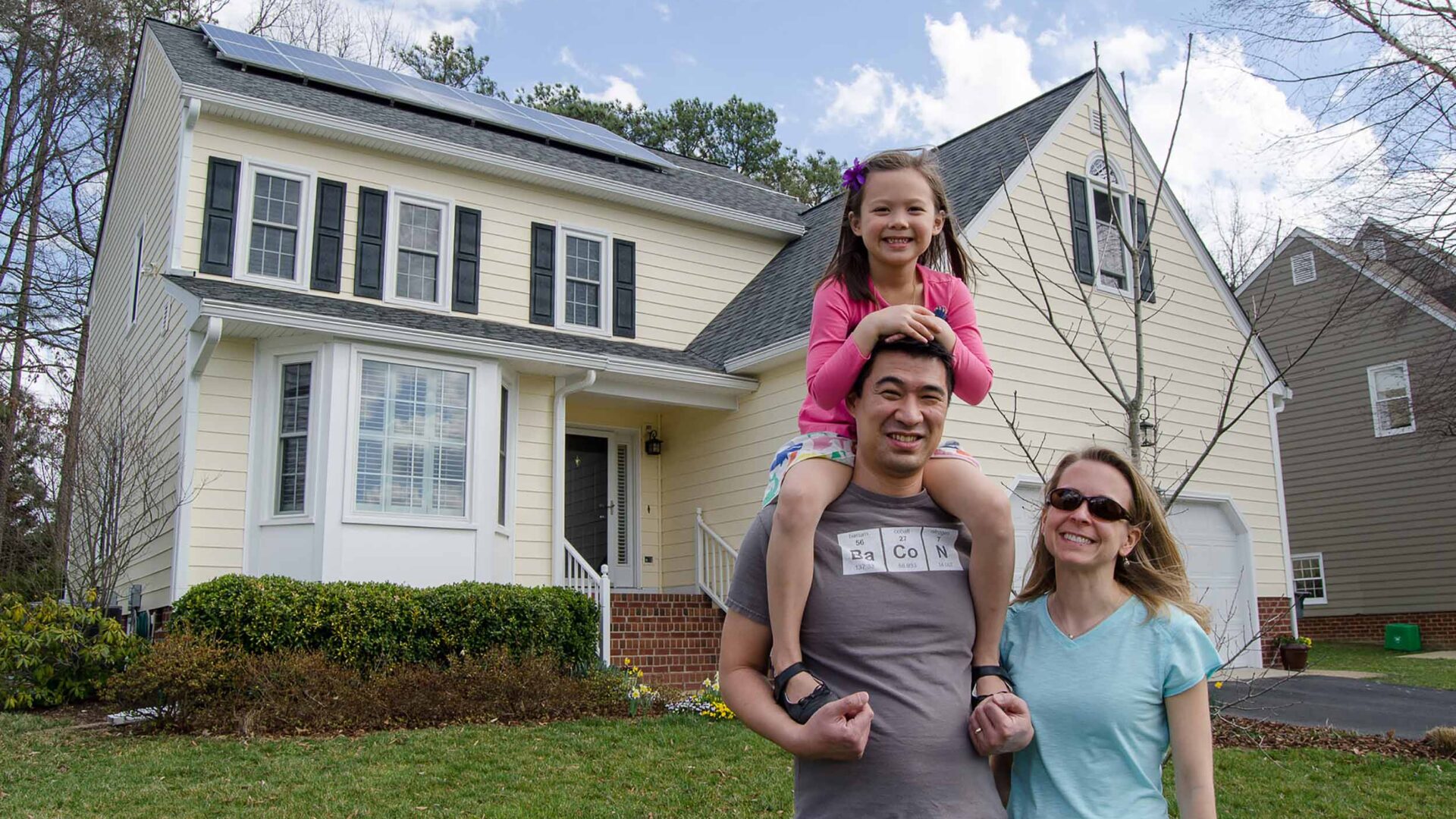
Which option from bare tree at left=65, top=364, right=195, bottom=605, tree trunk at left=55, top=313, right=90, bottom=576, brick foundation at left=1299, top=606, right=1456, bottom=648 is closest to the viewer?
bare tree at left=65, top=364, right=195, bottom=605

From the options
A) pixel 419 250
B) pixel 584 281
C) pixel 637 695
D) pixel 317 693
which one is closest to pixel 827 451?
pixel 317 693

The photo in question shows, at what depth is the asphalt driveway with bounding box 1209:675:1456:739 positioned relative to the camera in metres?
8.52

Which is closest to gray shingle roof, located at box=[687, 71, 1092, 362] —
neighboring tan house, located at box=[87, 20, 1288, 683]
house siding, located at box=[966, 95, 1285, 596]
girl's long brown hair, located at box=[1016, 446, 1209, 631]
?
neighboring tan house, located at box=[87, 20, 1288, 683]

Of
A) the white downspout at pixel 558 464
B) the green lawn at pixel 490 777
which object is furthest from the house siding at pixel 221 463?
the white downspout at pixel 558 464

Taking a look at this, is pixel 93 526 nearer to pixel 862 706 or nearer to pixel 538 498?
pixel 538 498

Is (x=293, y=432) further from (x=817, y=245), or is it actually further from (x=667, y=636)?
(x=817, y=245)

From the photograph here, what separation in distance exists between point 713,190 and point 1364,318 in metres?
12.5

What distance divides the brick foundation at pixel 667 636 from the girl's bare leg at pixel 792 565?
28.4 feet

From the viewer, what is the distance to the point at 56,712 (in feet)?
28.5

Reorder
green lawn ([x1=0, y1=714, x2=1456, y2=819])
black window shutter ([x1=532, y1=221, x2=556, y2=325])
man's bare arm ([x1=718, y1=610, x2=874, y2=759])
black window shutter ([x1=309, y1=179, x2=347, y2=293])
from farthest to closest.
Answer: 1. black window shutter ([x1=532, y1=221, x2=556, y2=325])
2. black window shutter ([x1=309, y1=179, x2=347, y2=293])
3. green lawn ([x1=0, y1=714, x2=1456, y2=819])
4. man's bare arm ([x1=718, y1=610, x2=874, y2=759])

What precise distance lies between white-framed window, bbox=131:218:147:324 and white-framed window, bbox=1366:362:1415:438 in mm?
18676

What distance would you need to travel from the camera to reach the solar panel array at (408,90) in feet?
40.8

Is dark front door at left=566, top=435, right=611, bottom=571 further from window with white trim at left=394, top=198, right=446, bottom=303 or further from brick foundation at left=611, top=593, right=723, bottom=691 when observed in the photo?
window with white trim at left=394, top=198, right=446, bottom=303

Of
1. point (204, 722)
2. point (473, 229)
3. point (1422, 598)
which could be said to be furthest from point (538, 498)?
point (1422, 598)
